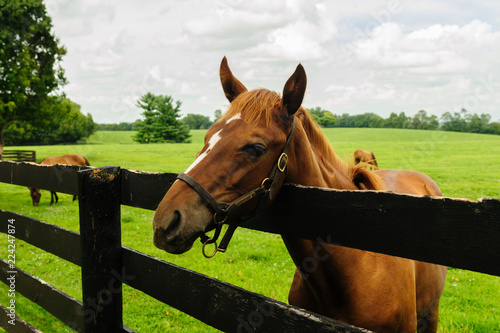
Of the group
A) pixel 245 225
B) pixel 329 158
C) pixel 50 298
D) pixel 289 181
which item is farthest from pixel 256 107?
pixel 50 298

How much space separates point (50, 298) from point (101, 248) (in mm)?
1030

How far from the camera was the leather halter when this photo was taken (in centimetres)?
172

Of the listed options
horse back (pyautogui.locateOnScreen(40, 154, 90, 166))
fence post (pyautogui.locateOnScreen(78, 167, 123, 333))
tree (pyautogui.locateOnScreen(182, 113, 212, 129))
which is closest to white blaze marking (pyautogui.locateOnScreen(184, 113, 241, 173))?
fence post (pyautogui.locateOnScreen(78, 167, 123, 333))

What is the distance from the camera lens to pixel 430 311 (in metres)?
3.58

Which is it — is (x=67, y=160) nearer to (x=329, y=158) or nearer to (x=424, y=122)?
(x=329, y=158)

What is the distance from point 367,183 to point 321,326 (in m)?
1.46

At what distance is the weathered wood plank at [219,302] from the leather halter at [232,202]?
0.23 m

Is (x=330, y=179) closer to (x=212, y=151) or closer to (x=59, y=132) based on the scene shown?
(x=212, y=151)

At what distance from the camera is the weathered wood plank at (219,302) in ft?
5.16

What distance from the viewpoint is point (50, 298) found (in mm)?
2984

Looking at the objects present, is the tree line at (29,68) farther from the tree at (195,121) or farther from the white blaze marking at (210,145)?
the tree at (195,121)

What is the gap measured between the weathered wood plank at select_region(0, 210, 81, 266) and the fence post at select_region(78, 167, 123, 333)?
25 centimetres

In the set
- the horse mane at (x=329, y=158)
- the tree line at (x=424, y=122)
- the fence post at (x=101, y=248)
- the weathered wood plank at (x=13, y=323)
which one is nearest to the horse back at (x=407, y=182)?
the horse mane at (x=329, y=158)

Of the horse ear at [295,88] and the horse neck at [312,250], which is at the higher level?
the horse ear at [295,88]
